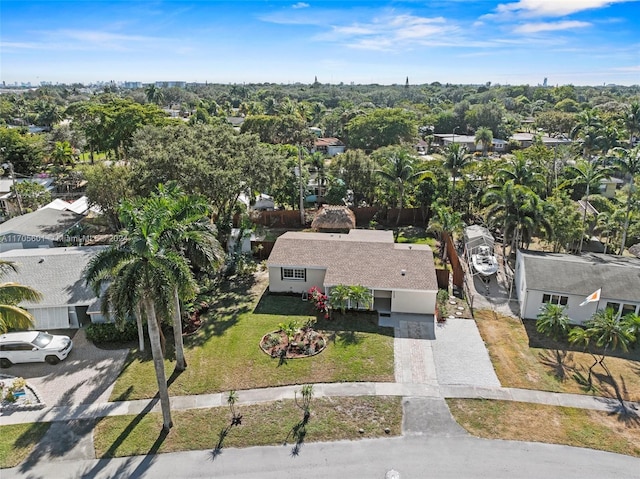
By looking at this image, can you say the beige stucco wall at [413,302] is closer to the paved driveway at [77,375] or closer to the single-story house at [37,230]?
the paved driveway at [77,375]

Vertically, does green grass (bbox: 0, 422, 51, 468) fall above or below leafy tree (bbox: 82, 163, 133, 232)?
below

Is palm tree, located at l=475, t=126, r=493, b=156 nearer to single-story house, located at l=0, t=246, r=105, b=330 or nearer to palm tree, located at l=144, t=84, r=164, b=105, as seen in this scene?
single-story house, located at l=0, t=246, r=105, b=330

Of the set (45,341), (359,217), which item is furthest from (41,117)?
(45,341)

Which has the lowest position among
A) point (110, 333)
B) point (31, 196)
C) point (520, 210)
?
point (110, 333)

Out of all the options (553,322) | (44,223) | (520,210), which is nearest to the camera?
→ (553,322)

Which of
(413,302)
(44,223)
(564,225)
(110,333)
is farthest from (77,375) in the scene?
(564,225)

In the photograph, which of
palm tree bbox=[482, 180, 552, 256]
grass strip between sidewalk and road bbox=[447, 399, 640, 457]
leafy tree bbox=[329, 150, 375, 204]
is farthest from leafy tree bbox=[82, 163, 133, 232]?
grass strip between sidewalk and road bbox=[447, 399, 640, 457]

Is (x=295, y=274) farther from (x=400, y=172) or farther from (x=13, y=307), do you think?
(x=400, y=172)

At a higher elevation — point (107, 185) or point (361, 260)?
point (107, 185)
